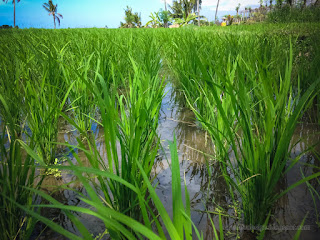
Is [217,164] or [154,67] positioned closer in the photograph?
[217,164]

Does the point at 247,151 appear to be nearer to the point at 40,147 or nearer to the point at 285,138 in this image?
the point at 285,138

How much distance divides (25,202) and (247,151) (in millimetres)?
821

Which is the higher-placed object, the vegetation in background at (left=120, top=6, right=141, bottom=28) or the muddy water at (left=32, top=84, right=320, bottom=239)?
the vegetation in background at (left=120, top=6, right=141, bottom=28)

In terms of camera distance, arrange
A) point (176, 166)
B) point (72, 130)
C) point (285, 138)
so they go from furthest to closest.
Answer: point (72, 130) < point (285, 138) < point (176, 166)

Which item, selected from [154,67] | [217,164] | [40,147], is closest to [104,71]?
[154,67]

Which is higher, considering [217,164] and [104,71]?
[104,71]

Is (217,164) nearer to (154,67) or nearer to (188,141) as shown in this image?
(188,141)

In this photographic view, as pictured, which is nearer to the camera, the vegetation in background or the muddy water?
the muddy water

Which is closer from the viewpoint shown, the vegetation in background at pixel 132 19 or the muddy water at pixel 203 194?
the muddy water at pixel 203 194

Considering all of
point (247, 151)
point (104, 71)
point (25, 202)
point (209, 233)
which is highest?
point (104, 71)

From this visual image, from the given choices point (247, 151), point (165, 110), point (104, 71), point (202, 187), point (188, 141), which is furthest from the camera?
point (165, 110)

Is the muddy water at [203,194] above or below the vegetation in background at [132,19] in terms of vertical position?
below

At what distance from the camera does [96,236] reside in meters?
0.88

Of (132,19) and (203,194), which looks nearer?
(203,194)
